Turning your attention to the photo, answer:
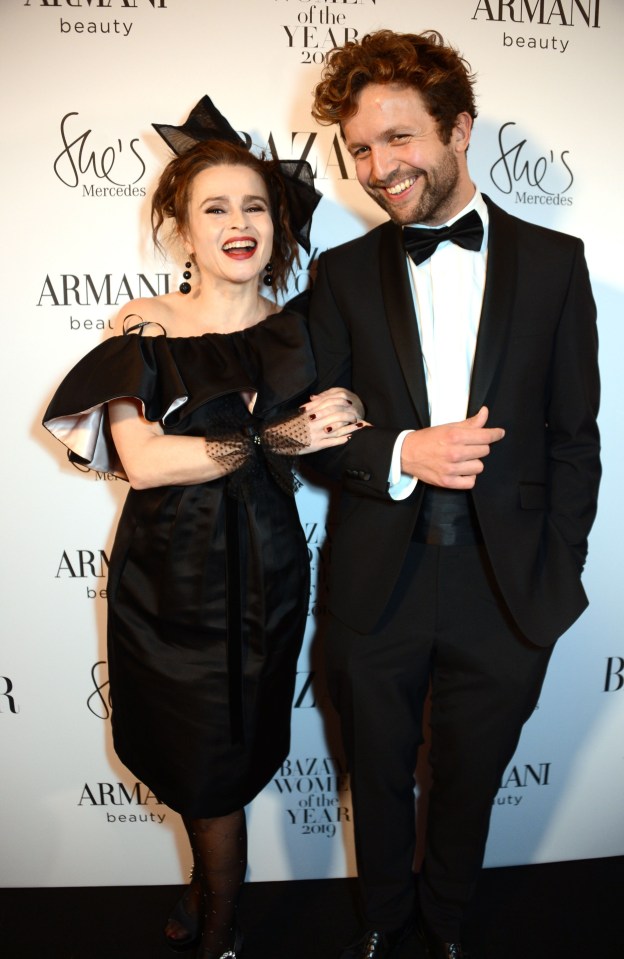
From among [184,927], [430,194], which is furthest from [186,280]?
[184,927]

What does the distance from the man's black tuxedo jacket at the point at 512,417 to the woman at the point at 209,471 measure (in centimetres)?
14

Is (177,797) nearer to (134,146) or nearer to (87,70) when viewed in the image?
(134,146)

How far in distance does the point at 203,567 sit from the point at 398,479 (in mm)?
513

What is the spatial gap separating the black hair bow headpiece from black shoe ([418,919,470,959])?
190cm

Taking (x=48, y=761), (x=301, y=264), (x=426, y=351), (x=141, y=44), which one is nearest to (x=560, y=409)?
(x=426, y=351)

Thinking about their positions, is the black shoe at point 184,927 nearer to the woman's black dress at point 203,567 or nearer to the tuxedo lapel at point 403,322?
the woman's black dress at point 203,567

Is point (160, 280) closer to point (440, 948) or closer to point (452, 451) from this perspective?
point (452, 451)

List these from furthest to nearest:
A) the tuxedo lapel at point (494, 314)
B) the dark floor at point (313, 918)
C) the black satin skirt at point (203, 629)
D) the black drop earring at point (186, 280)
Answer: the dark floor at point (313, 918) < the black drop earring at point (186, 280) < the black satin skirt at point (203, 629) < the tuxedo lapel at point (494, 314)

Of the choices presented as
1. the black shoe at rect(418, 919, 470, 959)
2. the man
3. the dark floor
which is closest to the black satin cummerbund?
the man

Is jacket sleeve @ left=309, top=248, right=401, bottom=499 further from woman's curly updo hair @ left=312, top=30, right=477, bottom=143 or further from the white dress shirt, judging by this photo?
woman's curly updo hair @ left=312, top=30, right=477, bottom=143

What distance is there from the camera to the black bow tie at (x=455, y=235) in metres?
1.67

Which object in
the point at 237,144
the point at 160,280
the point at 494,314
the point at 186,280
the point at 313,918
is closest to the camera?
the point at 494,314

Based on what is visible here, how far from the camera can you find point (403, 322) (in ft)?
5.54

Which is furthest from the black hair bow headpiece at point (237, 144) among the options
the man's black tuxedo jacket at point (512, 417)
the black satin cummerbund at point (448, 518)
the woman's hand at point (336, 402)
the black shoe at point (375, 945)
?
the black shoe at point (375, 945)
